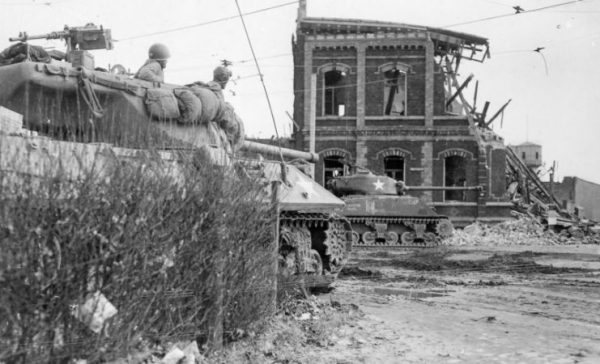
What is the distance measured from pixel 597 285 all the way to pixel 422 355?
633 centimetres

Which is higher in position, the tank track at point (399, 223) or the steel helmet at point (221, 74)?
the steel helmet at point (221, 74)

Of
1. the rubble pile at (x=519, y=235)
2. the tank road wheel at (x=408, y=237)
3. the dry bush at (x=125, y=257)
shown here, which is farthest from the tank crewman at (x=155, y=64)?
the rubble pile at (x=519, y=235)

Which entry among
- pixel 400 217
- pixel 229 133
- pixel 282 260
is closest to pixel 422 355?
pixel 282 260

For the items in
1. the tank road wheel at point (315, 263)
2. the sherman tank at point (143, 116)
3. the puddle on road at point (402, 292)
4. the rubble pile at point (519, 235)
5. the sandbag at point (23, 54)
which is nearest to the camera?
the sherman tank at point (143, 116)

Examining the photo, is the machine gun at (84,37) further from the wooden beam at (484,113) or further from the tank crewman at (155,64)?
the wooden beam at (484,113)

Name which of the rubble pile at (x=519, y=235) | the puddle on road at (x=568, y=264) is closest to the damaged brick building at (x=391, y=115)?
the rubble pile at (x=519, y=235)

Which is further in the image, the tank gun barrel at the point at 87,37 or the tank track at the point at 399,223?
the tank track at the point at 399,223

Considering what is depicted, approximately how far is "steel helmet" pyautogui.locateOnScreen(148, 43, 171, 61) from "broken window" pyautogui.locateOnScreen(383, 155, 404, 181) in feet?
74.2

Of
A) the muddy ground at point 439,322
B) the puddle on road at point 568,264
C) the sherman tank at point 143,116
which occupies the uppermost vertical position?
the sherman tank at point 143,116

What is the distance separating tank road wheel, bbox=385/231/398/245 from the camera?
2075 cm

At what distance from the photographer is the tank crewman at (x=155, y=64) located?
742 cm

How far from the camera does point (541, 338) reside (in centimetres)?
644

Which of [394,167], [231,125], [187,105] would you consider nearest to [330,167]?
[394,167]

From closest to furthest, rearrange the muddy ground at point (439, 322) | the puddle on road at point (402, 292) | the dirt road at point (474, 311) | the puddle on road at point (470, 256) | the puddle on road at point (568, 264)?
the muddy ground at point (439, 322) → the dirt road at point (474, 311) → the puddle on road at point (402, 292) → the puddle on road at point (568, 264) → the puddle on road at point (470, 256)
